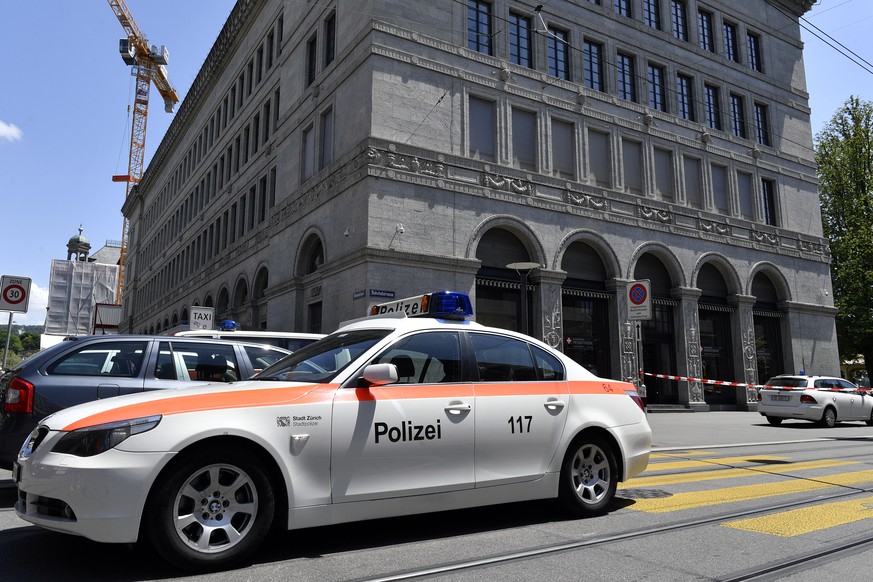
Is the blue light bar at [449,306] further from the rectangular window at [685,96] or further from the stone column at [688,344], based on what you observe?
the rectangular window at [685,96]

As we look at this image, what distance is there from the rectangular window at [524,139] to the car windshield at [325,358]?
18.2 m

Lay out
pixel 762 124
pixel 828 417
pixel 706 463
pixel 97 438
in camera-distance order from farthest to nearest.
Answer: pixel 762 124, pixel 828 417, pixel 706 463, pixel 97 438

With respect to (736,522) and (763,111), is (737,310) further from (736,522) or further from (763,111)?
(736,522)

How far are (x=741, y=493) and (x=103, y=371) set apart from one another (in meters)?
6.99

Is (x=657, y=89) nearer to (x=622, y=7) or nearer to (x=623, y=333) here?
(x=622, y=7)

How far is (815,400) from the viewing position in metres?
18.0

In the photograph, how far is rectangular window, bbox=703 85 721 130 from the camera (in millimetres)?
28906

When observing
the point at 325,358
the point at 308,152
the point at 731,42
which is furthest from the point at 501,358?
the point at 731,42

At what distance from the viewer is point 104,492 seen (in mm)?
3643

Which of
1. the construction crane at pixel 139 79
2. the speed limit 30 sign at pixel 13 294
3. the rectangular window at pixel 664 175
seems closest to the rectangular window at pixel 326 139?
the speed limit 30 sign at pixel 13 294

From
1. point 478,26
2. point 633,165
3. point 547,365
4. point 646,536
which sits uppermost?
point 478,26

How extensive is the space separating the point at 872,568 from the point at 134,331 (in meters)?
70.5

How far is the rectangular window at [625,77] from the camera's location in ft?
85.3

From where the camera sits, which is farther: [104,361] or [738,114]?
[738,114]
